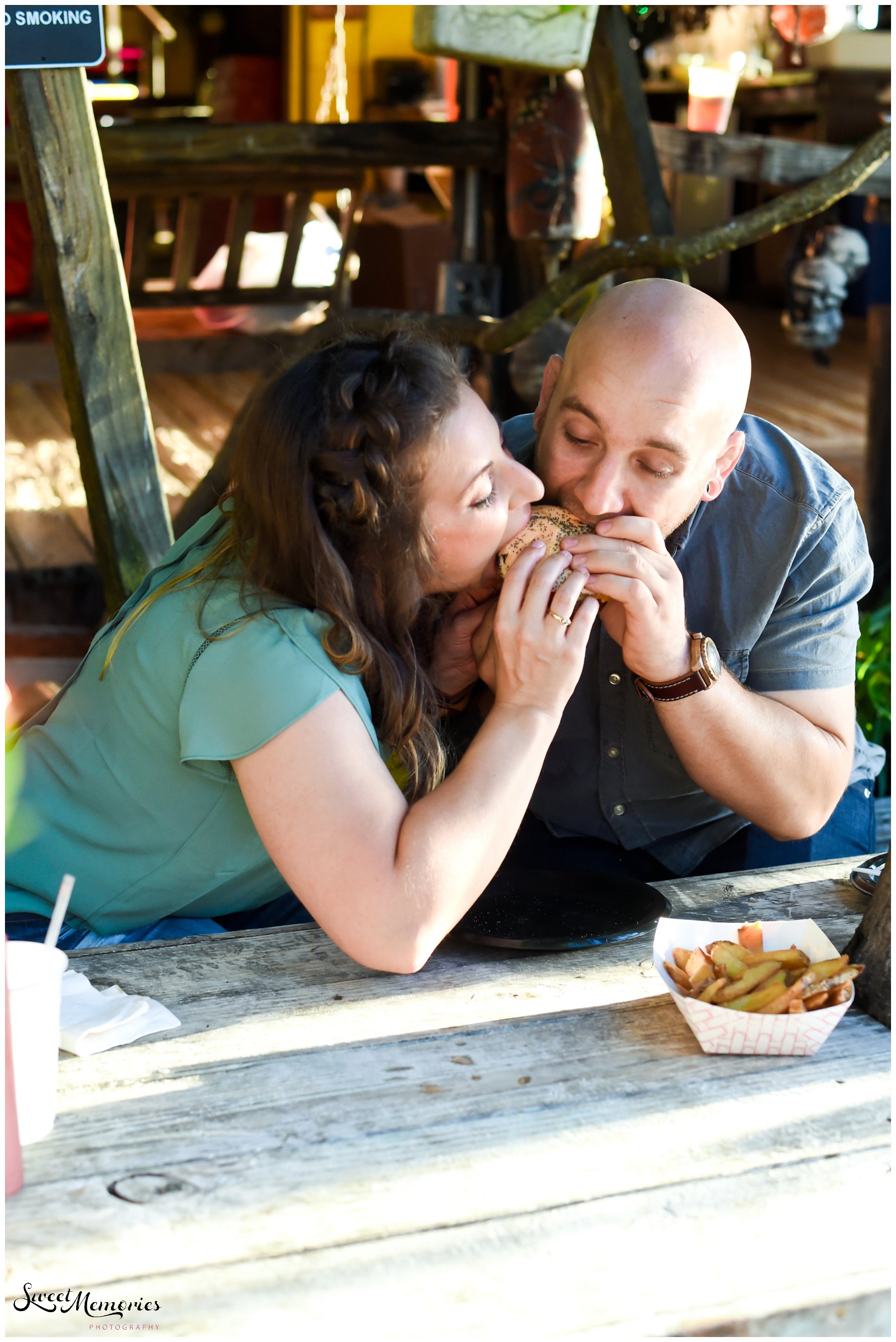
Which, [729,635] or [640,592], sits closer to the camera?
[640,592]

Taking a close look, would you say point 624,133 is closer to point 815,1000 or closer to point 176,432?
point 176,432

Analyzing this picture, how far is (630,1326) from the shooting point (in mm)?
998

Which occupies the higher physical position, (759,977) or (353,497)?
(353,497)

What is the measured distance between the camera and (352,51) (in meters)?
10.2

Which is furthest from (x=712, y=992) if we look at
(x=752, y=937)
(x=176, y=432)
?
(x=176, y=432)

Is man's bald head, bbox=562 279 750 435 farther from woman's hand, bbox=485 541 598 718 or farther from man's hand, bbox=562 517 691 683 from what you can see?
Answer: woman's hand, bbox=485 541 598 718

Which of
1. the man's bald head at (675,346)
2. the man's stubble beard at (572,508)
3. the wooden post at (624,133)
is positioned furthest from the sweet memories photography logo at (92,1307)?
the wooden post at (624,133)

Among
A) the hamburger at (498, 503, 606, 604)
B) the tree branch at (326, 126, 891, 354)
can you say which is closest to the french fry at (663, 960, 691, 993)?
the hamburger at (498, 503, 606, 604)

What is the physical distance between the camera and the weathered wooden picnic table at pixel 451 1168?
1.02m

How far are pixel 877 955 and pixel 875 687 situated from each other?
91.8 inches

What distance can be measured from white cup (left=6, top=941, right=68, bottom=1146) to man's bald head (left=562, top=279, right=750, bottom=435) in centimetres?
130

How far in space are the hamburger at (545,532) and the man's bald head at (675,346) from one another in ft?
0.87

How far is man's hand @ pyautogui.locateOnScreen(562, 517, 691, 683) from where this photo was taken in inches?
71.4

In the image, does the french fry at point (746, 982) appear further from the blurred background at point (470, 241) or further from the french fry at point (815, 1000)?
the blurred background at point (470, 241)
